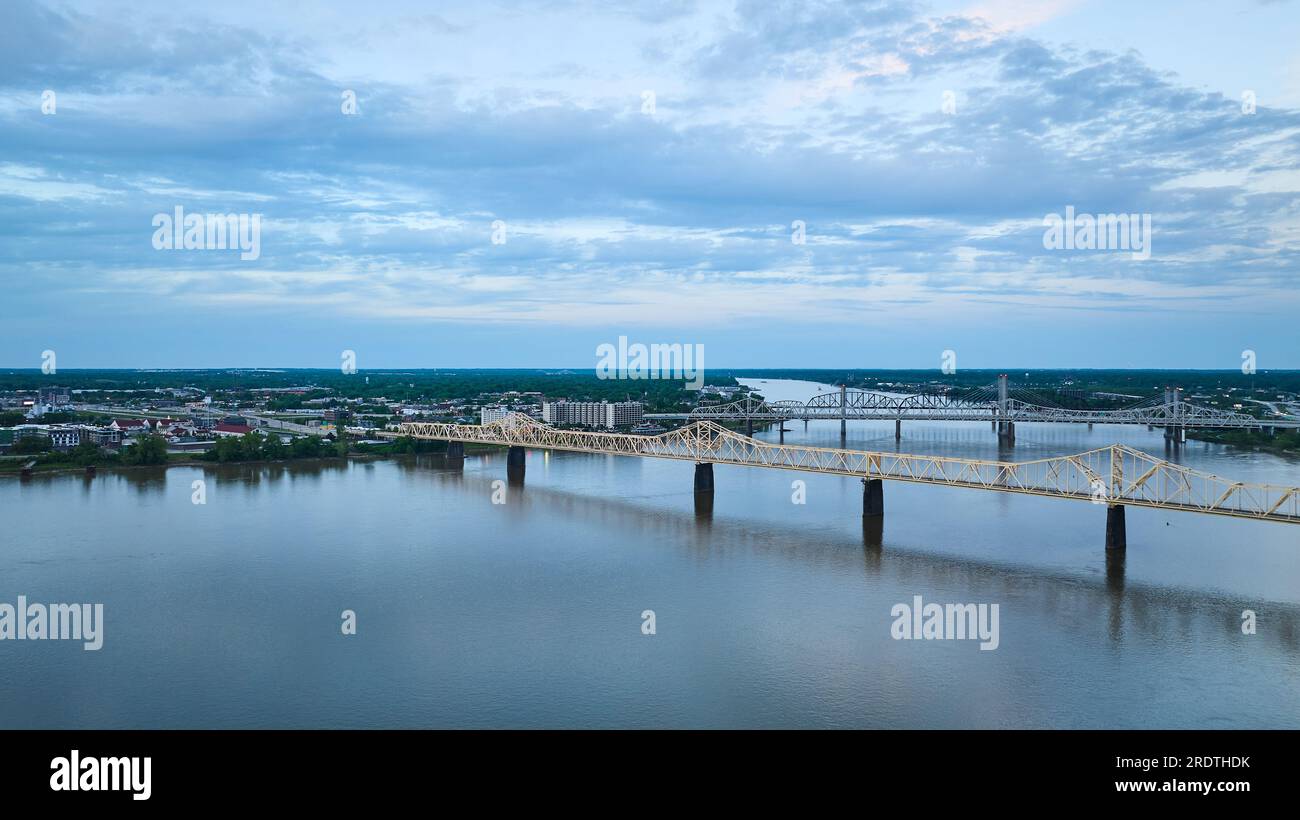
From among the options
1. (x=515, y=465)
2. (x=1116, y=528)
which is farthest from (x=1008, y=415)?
(x=1116, y=528)

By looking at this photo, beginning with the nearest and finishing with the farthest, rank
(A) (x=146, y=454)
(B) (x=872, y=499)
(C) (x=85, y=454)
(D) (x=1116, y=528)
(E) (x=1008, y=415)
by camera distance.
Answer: (D) (x=1116, y=528) → (B) (x=872, y=499) → (C) (x=85, y=454) → (A) (x=146, y=454) → (E) (x=1008, y=415)

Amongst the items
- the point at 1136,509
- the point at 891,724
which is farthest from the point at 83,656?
the point at 1136,509

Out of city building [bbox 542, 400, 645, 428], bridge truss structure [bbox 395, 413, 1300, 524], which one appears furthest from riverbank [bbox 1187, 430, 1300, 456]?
city building [bbox 542, 400, 645, 428]

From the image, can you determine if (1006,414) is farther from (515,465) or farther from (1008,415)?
(515,465)

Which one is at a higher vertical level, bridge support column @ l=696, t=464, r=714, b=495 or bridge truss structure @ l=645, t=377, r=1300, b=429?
bridge truss structure @ l=645, t=377, r=1300, b=429

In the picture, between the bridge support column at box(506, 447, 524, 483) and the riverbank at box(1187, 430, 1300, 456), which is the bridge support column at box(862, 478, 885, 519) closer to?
the bridge support column at box(506, 447, 524, 483)

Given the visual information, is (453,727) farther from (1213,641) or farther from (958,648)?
(1213,641)
